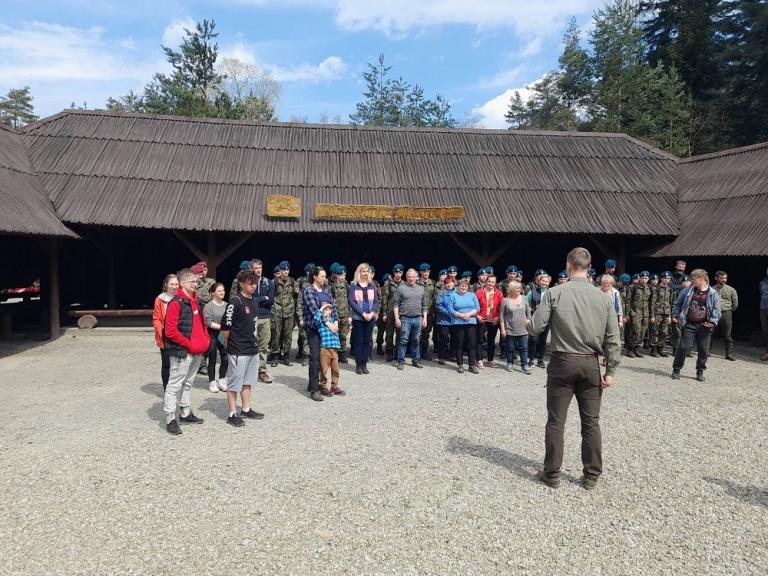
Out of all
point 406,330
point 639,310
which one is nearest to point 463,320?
point 406,330

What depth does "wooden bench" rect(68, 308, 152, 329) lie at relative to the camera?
12375 millimetres

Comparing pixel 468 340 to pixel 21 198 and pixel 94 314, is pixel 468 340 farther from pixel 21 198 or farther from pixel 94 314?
pixel 21 198

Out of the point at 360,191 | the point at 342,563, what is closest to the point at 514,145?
the point at 360,191

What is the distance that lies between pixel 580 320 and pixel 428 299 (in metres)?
5.59

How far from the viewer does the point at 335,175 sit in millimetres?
14406

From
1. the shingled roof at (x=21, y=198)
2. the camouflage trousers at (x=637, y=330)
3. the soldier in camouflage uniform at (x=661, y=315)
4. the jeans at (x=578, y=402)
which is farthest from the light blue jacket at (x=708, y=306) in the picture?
the shingled roof at (x=21, y=198)

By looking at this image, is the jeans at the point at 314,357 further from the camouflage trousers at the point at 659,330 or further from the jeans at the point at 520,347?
the camouflage trousers at the point at 659,330

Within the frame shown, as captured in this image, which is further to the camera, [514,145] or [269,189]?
[514,145]

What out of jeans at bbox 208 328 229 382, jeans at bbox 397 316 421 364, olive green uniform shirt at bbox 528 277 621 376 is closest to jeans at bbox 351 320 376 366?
jeans at bbox 397 316 421 364

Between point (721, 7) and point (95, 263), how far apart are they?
36.6 meters

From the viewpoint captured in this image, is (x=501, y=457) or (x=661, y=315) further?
(x=661, y=315)

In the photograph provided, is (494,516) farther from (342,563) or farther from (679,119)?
(679,119)

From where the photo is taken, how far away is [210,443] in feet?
16.0

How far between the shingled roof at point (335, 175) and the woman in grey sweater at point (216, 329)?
19.0 ft
